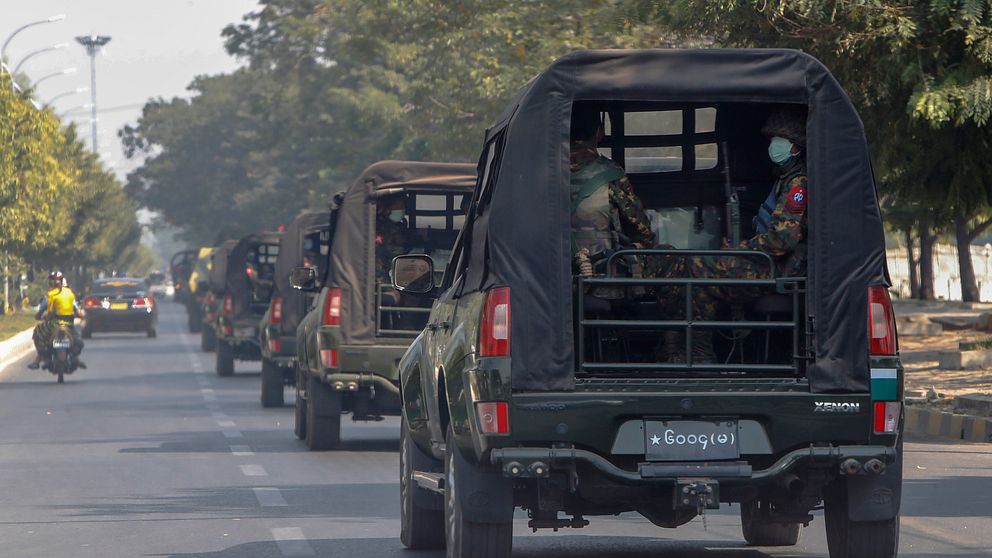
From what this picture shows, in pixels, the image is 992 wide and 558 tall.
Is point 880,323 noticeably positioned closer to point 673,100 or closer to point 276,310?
point 673,100

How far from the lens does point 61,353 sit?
29.0 meters

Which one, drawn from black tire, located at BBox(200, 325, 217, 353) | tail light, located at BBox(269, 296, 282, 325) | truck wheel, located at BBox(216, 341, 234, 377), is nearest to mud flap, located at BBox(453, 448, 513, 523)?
tail light, located at BBox(269, 296, 282, 325)

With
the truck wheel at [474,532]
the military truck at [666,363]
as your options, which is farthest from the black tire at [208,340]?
the truck wheel at [474,532]

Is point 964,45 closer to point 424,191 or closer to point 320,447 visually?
point 424,191

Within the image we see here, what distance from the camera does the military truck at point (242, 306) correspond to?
2938cm

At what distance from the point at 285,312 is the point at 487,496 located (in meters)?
15.1

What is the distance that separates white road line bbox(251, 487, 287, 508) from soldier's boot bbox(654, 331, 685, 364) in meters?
4.72

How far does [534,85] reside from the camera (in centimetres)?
754

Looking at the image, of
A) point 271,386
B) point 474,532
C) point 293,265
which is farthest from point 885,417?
point 271,386

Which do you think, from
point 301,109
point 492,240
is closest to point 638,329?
point 492,240

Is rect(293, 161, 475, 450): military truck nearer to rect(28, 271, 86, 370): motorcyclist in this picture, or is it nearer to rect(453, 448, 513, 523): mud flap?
rect(453, 448, 513, 523): mud flap

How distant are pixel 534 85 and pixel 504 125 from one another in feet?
1.16

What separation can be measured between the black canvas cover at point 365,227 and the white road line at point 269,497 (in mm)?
2610

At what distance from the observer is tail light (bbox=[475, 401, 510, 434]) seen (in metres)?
7.28
